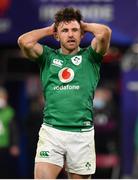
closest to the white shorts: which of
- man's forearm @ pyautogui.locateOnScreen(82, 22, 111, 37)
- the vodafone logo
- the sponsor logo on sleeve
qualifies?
the vodafone logo

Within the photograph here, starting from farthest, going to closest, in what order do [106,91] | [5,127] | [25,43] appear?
[106,91], [5,127], [25,43]

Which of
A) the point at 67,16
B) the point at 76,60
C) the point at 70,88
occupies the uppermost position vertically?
the point at 67,16

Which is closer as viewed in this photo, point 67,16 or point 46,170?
point 46,170

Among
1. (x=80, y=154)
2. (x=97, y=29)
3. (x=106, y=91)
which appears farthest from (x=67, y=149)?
(x=106, y=91)

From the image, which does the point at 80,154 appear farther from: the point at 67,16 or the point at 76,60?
the point at 67,16

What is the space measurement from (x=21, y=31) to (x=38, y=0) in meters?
0.60

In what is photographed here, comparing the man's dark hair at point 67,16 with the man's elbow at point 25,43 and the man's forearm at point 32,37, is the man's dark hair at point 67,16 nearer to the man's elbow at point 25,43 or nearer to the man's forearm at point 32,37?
the man's forearm at point 32,37

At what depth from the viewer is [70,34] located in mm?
8648

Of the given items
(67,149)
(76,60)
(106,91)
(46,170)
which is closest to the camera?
(46,170)

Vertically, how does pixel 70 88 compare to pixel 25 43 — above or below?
below

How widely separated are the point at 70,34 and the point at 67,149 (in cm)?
106

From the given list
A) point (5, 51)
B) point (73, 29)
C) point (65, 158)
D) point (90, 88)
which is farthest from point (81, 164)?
point (5, 51)

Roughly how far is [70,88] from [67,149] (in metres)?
0.56

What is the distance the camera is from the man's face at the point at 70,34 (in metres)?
8.66
